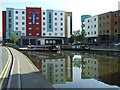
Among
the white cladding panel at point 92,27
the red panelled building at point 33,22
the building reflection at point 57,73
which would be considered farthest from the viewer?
the red panelled building at point 33,22

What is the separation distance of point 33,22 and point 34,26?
1.96 metres

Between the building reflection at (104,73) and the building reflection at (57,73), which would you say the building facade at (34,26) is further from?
the building reflection at (104,73)

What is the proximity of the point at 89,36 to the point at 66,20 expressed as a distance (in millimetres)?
14700

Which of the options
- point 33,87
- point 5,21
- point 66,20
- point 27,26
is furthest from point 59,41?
point 33,87

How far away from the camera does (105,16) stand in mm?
57812

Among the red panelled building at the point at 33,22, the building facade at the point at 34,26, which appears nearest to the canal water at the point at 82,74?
the building facade at the point at 34,26

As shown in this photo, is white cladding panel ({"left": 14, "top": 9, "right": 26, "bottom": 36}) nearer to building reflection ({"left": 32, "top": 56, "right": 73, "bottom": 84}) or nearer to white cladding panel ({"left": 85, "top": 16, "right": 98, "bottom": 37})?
white cladding panel ({"left": 85, "top": 16, "right": 98, "bottom": 37})

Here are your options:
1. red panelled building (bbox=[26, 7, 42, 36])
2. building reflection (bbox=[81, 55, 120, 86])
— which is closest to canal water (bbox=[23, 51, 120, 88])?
building reflection (bbox=[81, 55, 120, 86])

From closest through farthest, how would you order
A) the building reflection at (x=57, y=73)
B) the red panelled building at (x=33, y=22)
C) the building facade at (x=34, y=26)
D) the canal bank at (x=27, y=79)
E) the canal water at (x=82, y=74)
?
the canal bank at (x=27, y=79), the canal water at (x=82, y=74), the building reflection at (x=57, y=73), the building facade at (x=34, y=26), the red panelled building at (x=33, y=22)

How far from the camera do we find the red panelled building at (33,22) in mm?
66000

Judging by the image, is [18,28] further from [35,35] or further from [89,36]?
[89,36]

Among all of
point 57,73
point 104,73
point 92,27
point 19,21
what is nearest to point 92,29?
point 92,27

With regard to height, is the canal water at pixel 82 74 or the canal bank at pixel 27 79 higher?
the canal bank at pixel 27 79

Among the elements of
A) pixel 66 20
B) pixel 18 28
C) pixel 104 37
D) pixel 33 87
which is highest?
pixel 66 20
